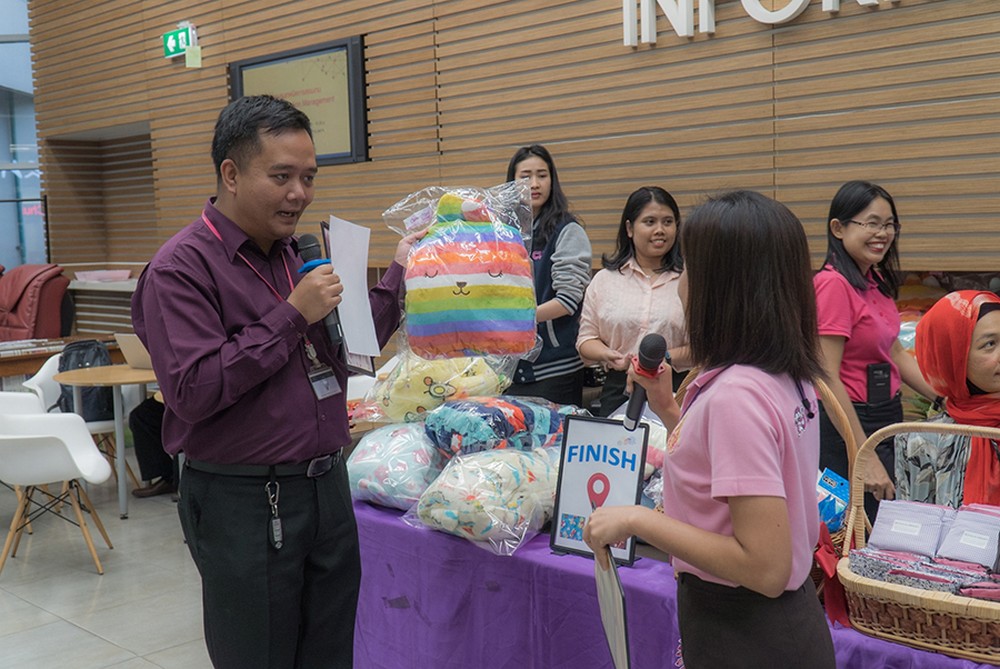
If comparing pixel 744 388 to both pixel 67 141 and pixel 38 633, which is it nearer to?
pixel 38 633

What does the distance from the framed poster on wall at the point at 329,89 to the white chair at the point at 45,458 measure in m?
2.59

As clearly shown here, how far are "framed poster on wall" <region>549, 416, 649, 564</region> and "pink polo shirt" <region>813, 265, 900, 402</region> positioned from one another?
982mm

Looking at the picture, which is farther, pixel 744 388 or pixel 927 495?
pixel 927 495

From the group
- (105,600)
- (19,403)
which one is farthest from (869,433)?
(19,403)

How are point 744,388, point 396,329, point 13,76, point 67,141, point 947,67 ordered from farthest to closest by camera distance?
1. point 13,76
2. point 67,141
3. point 947,67
4. point 396,329
5. point 744,388

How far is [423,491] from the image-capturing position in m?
2.69

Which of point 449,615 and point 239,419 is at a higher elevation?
point 239,419

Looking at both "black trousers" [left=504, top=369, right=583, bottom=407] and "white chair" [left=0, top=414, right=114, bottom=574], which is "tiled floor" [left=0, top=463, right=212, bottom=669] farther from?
"black trousers" [left=504, top=369, right=583, bottom=407]

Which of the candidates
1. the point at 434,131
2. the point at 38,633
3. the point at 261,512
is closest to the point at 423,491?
the point at 261,512

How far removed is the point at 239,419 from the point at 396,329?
0.67m

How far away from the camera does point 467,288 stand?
7.69ft

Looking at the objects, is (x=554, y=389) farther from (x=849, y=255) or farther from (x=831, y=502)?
(x=831, y=502)

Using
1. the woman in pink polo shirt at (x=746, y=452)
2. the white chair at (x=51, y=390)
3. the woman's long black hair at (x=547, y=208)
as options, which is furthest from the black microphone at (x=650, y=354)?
the white chair at (x=51, y=390)

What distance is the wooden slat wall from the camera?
3.78m
